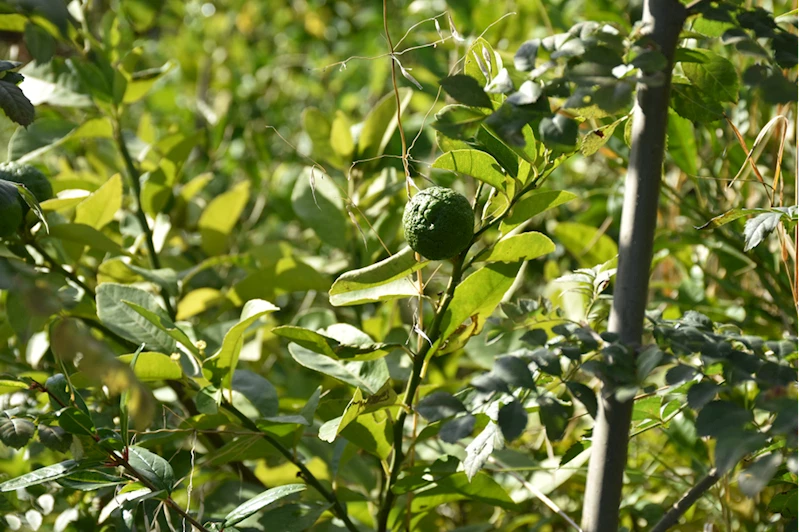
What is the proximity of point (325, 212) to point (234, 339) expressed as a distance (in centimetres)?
35

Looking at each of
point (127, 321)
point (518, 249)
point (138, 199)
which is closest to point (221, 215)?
point (138, 199)

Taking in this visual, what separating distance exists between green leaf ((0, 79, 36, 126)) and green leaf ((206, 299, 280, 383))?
0.74 ft

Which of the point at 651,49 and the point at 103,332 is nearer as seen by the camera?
the point at 651,49

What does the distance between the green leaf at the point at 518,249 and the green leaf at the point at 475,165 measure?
40mm

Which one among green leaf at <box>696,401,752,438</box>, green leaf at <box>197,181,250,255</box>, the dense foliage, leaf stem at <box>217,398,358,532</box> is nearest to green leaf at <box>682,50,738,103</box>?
the dense foliage

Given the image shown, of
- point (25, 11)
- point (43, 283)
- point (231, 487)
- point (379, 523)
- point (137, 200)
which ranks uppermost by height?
point (25, 11)

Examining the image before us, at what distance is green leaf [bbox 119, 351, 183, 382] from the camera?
666 millimetres

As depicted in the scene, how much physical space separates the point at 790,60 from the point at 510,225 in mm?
226

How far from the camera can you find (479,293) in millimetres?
627

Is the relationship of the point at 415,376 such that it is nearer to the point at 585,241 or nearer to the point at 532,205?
the point at 532,205

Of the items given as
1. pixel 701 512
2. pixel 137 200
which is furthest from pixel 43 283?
pixel 701 512

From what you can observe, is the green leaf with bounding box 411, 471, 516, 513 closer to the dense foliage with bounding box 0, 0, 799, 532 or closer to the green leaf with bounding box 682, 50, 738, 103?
the dense foliage with bounding box 0, 0, 799, 532

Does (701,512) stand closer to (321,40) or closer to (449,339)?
(449,339)

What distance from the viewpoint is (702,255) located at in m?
1.12
